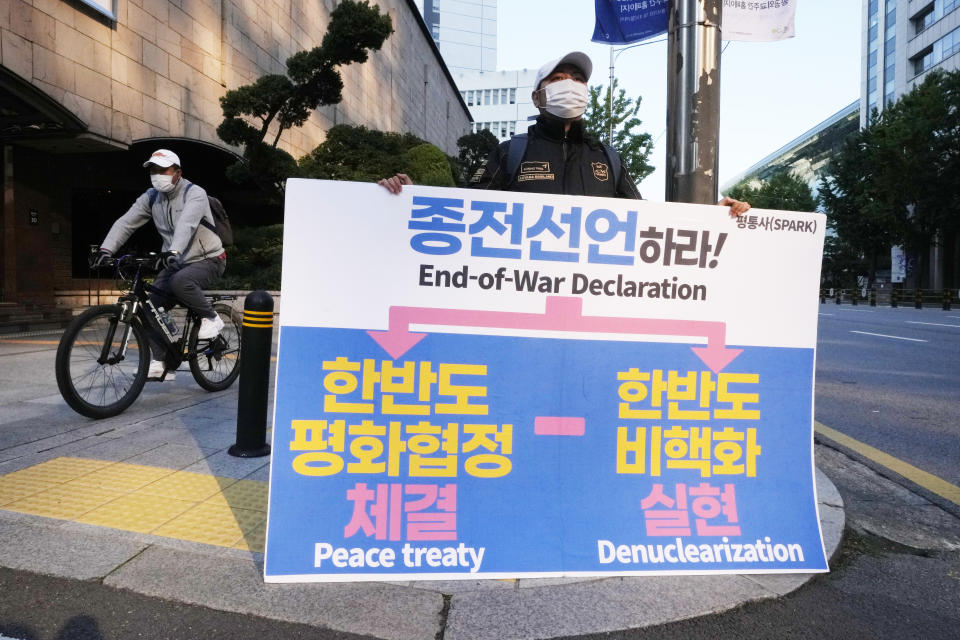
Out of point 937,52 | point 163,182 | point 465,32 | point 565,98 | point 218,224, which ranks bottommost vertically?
point 218,224

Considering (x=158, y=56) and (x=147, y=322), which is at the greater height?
(x=158, y=56)

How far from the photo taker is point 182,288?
197 inches

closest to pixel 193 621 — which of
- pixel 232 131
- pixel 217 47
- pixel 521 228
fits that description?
pixel 521 228

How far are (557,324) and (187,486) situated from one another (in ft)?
6.94

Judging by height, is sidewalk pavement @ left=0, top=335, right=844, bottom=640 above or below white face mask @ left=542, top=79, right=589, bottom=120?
below

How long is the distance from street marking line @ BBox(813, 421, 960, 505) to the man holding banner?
2.50 meters

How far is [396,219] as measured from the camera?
253 cm

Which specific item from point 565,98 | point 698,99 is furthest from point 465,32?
point 565,98

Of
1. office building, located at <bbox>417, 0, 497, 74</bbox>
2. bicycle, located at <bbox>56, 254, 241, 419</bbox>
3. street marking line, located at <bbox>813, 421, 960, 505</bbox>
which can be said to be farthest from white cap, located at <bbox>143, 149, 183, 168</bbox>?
office building, located at <bbox>417, 0, 497, 74</bbox>

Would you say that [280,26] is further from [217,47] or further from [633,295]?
[633,295]

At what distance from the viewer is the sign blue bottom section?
7.93ft

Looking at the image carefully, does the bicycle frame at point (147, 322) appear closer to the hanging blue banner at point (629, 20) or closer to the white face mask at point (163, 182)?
the white face mask at point (163, 182)

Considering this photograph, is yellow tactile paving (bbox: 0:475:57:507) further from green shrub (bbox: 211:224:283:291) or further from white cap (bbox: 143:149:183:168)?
green shrub (bbox: 211:224:283:291)

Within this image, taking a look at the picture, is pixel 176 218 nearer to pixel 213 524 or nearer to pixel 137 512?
pixel 137 512
